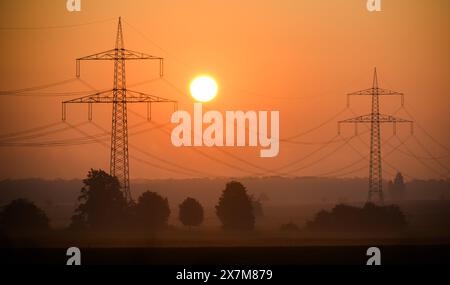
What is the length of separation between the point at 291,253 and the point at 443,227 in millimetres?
2688

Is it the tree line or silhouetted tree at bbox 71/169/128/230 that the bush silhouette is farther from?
silhouetted tree at bbox 71/169/128/230

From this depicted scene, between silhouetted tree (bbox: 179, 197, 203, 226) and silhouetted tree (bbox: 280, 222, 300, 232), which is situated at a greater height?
silhouetted tree (bbox: 179, 197, 203, 226)

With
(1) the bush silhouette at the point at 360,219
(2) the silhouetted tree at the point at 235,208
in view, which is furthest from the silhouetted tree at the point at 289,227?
(2) the silhouetted tree at the point at 235,208

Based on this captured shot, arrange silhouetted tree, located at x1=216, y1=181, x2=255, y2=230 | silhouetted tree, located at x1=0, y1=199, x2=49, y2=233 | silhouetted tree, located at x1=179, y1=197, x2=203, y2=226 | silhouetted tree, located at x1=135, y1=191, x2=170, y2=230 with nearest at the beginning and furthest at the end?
silhouetted tree, located at x1=0, y1=199, x2=49, y2=233
silhouetted tree, located at x1=179, y1=197, x2=203, y2=226
silhouetted tree, located at x1=135, y1=191, x2=170, y2=230
silhouetted tree, located at x1=216, y1=181, x2=255, y2=230

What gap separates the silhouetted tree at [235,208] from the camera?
52.2 feet

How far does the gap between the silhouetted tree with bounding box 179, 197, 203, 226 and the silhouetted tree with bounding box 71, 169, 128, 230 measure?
0.97 metres

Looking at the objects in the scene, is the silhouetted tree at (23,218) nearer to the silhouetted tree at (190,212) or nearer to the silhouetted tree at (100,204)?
the silhouetted tree at (100,204)

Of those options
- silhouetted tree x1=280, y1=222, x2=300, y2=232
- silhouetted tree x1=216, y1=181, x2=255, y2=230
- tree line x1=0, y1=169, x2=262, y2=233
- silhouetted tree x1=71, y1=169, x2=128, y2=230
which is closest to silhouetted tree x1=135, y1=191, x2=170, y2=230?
tree line x1=0, y1=169, x2=262, y2=233

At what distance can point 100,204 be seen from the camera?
16109 millimetres

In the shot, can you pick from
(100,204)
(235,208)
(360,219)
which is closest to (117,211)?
(100,204)

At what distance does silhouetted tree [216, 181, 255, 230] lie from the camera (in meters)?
15.9

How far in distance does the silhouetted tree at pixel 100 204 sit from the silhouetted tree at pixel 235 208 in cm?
168
